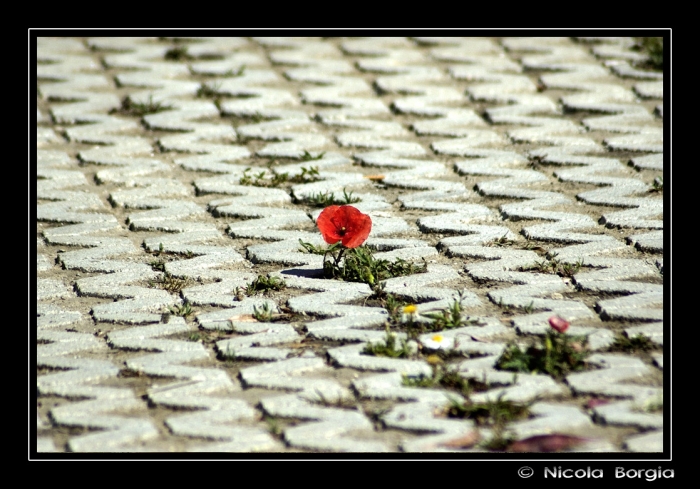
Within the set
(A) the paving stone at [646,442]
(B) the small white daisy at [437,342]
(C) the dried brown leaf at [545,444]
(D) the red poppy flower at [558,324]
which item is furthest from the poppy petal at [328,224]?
(A) the paving stone at [646,442]

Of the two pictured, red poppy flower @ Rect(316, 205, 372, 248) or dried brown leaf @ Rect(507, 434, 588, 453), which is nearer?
dried brown leaf @ Rect(507, 434, 588, 453)

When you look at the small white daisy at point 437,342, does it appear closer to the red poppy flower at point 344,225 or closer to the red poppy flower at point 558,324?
the red poppy flower at point 558,324

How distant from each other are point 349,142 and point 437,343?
7.07 feet

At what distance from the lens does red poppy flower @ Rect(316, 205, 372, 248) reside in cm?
304

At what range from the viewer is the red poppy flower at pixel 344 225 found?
3.04m

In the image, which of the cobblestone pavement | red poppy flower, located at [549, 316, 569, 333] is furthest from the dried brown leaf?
red poppy flower, located at [549, 316, 569, 333]

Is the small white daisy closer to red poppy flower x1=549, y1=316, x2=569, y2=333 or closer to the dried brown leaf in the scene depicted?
red poppy flower x1=549, y1=316, x2=569, y2=333

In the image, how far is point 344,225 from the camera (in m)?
3.05

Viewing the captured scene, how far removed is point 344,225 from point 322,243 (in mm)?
386

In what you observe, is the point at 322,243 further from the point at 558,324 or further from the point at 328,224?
the point at 558,324

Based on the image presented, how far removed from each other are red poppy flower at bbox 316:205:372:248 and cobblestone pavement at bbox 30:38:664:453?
0.16m

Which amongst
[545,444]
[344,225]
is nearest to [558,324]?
[545,444]
